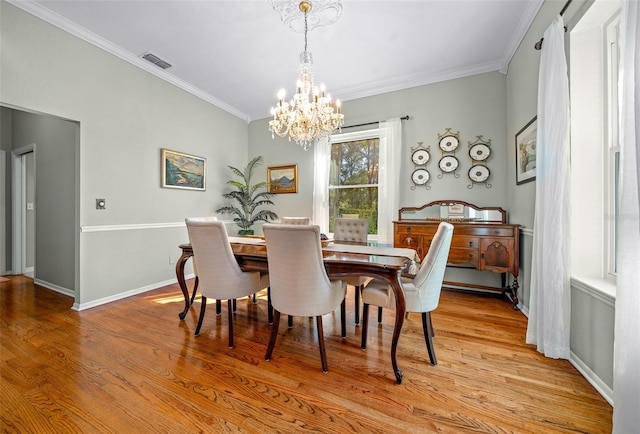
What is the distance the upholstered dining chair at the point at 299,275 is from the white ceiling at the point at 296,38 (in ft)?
7.16

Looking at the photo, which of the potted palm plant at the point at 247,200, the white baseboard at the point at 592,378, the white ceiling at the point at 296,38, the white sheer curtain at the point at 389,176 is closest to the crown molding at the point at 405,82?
the white ceiling at the point at 296,38

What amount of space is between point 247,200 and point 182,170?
1189 millimetres

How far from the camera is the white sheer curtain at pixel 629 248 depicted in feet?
3.43

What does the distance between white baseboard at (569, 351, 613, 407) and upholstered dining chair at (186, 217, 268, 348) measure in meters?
2.33

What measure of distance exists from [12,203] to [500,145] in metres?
7.07

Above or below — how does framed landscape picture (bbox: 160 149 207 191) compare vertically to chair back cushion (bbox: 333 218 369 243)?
above

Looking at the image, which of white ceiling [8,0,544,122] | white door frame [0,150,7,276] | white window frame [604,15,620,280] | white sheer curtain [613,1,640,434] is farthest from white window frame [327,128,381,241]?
white door frame [0,150,7,276]

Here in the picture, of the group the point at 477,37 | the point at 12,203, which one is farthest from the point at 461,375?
the point at 12,203

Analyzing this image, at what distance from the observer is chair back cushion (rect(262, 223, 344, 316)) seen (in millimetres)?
1611

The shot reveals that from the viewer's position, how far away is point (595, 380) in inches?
60.4

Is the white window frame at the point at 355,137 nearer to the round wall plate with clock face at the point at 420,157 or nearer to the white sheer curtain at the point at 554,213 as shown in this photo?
the round wall plate with clock face at the point at 420,157

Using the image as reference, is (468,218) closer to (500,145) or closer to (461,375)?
(500,145)

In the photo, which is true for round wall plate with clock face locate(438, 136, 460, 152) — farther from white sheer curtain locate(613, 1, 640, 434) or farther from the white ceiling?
white sheer curtain locate(613, 1, 640, 434)

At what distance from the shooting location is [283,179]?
478 centimetres
